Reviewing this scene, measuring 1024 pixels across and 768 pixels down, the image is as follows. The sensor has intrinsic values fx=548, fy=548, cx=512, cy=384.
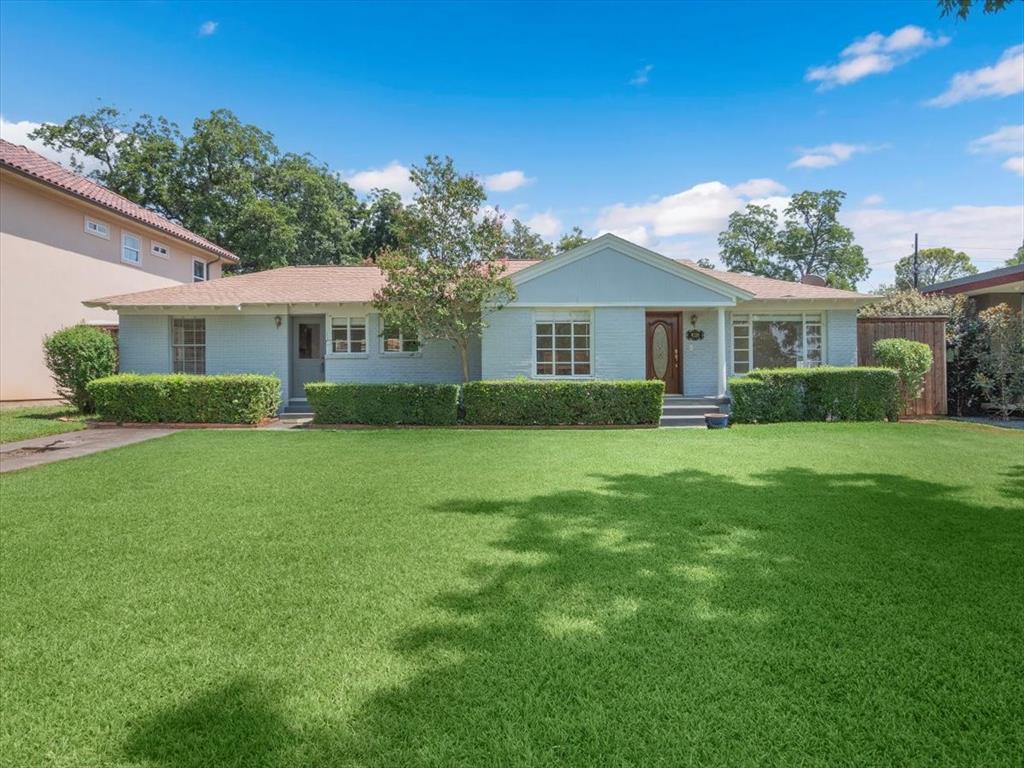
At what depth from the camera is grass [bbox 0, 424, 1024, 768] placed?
218cm

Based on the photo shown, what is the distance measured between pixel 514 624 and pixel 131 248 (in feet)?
77.3

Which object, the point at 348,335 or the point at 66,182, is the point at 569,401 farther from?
the point at 66,182

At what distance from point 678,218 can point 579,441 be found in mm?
27167

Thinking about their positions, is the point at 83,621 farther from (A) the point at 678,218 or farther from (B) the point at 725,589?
(A) the point at 678,218

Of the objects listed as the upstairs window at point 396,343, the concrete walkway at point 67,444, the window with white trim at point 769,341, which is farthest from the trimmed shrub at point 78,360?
the window with white trim at point 769,341

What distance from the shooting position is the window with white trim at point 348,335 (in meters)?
16.5

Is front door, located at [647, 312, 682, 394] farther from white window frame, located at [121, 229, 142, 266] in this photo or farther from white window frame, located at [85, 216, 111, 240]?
white window frame, located at [121, 229, 142, 266]

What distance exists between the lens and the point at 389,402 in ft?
43.2

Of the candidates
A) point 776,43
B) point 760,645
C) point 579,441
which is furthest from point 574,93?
point 760,645

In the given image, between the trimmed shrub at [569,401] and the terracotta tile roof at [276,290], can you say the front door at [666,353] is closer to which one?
the trimmed shrub at [569,401]

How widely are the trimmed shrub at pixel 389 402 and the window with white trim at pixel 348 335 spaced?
3344 millimetres

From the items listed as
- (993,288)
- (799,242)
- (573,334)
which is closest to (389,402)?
(573,334)


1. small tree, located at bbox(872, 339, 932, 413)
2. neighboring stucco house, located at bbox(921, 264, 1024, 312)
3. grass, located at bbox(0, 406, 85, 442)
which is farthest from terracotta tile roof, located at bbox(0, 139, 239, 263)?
neighboring stucco house, located at bbox(921, 264, 1024, 312)

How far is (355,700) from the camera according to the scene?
2.43 metres
